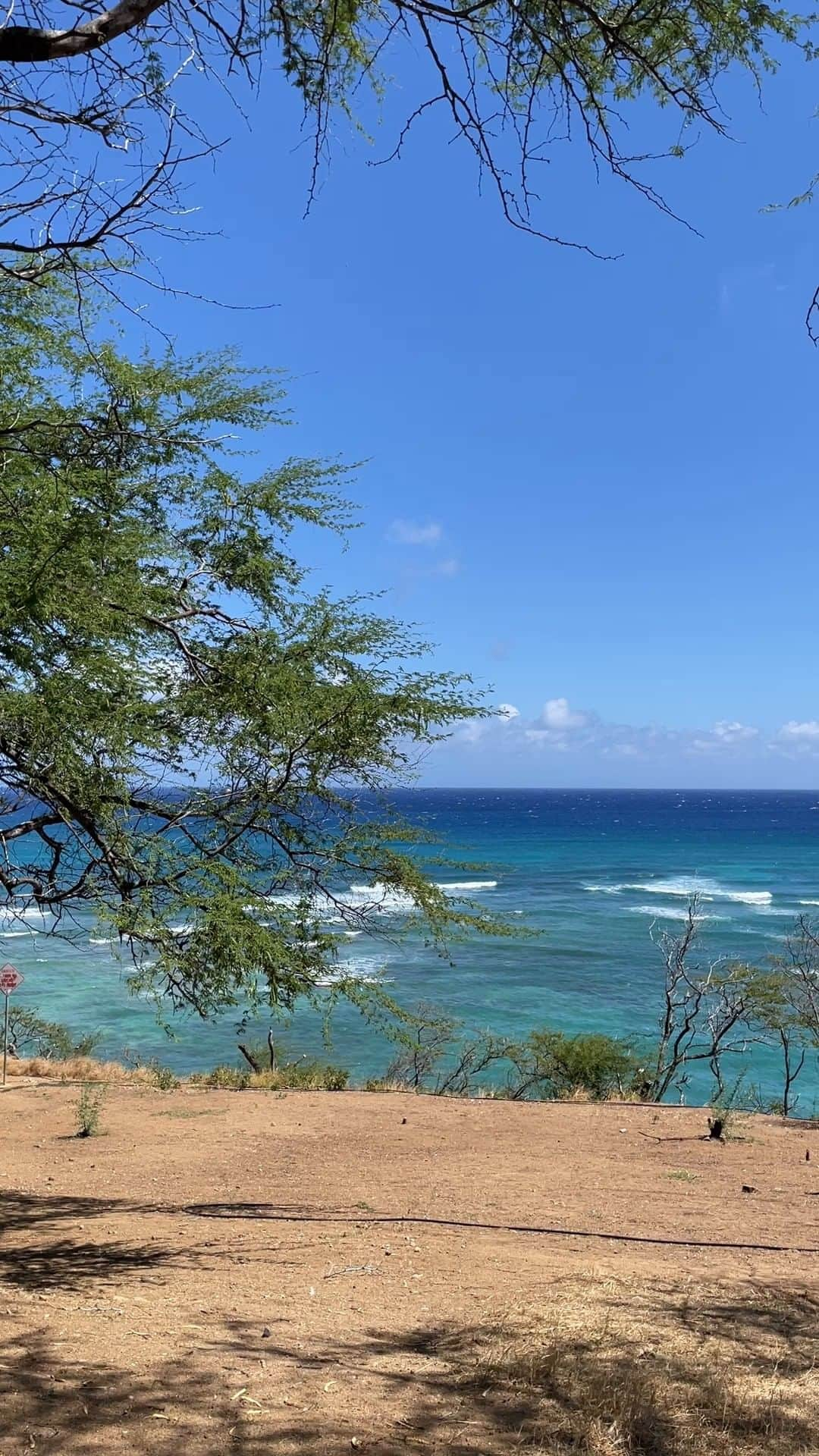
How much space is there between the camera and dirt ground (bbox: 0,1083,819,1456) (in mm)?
3209

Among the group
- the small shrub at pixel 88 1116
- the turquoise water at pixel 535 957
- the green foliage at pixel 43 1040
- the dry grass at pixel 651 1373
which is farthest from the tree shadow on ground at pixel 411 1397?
the green foliage at pixel 43 1040

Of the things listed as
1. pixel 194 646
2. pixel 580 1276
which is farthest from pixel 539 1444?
pixel 194 646

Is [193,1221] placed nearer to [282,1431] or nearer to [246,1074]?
[282,1431]

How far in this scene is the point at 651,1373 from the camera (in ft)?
12.1

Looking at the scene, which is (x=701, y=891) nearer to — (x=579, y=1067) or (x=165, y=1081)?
(x=579, y=1067)

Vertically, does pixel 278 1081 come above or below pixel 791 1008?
above

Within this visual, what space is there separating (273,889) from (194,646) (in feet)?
6.69

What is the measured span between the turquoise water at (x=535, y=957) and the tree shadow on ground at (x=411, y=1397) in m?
2.80

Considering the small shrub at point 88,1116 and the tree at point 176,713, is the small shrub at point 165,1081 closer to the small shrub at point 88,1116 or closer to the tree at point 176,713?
the small shrub at point 88,1116

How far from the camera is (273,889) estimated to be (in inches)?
284

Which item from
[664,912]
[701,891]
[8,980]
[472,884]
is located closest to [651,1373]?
[8,980]

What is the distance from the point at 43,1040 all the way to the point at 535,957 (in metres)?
16.8

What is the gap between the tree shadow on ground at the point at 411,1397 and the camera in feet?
9.94

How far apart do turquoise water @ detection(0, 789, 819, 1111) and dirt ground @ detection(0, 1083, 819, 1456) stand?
205 cm
